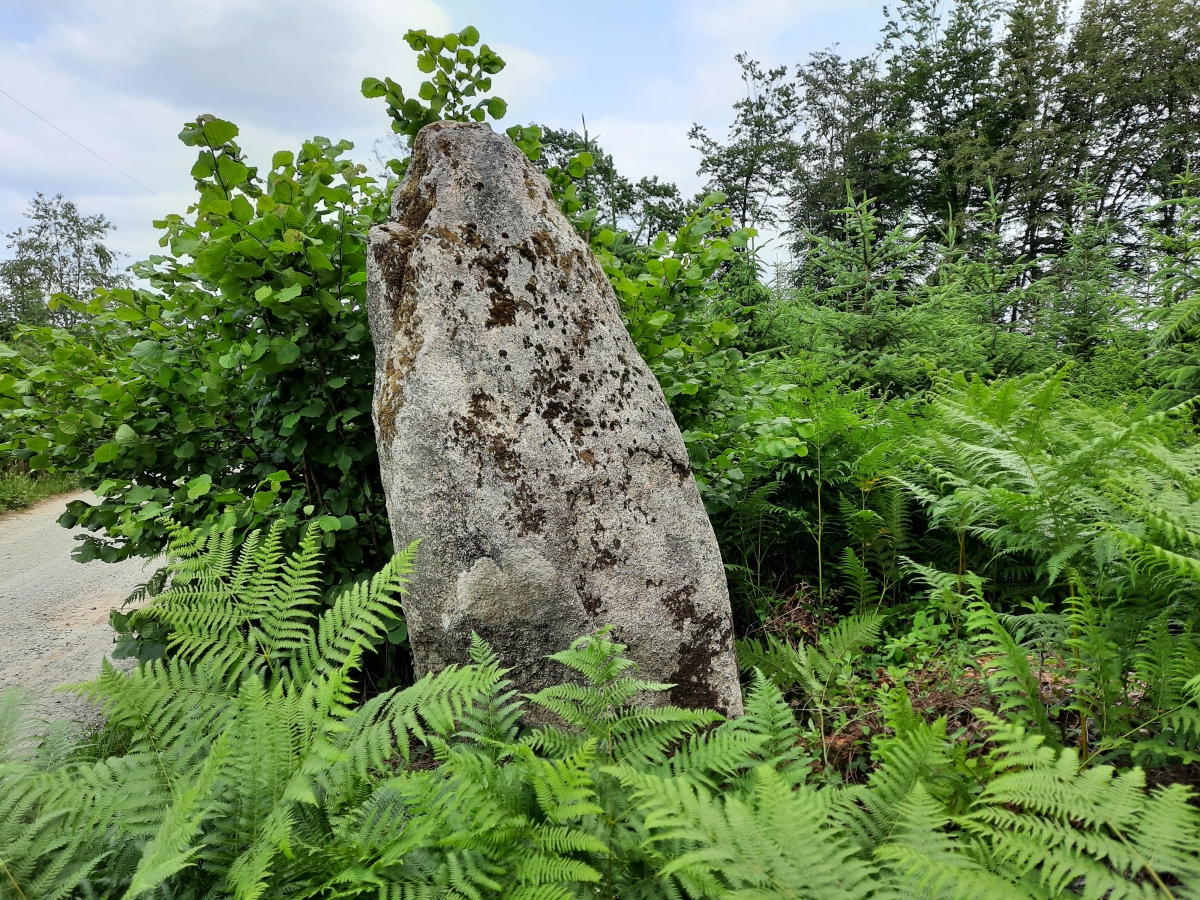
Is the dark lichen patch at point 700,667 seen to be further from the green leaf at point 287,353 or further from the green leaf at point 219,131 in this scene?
the green leaf at point 219,131

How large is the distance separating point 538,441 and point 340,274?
4.21ft

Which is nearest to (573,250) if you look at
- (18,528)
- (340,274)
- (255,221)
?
(340,274)

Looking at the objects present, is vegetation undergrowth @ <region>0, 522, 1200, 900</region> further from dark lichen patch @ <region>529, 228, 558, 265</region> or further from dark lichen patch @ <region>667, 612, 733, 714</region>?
dark lichen patch @ <region>529, 228, 558, 265</region>

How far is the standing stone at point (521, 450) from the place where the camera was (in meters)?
2.30

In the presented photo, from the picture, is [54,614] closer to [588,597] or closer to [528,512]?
[528,512]

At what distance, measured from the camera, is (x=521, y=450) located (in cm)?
238

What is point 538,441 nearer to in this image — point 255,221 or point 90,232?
point 255,221

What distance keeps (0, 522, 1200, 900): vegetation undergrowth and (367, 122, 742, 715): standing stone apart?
33cm

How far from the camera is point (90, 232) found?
27391mm

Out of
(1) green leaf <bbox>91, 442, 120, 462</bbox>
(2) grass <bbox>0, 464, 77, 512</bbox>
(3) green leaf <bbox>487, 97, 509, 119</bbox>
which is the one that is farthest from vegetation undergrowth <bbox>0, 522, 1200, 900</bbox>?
(2) grass <bbox>0, 464, 77, 512</bbox>

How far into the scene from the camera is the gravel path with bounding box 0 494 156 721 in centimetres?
402

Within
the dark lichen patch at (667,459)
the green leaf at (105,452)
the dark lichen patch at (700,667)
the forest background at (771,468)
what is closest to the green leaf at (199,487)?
the forest background at (771,468)

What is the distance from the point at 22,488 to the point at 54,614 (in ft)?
27.5

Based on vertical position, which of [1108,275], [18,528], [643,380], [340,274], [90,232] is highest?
[90,232]
